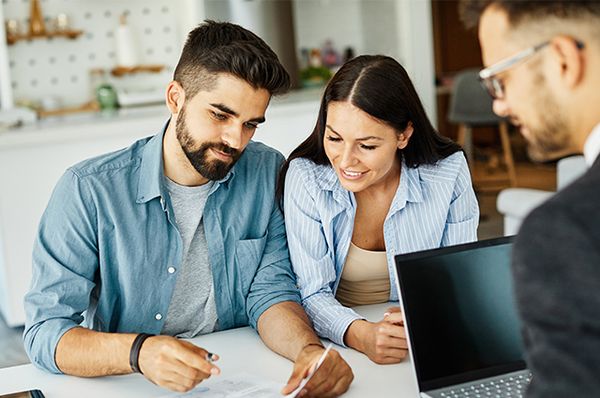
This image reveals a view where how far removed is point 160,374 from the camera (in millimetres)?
1582

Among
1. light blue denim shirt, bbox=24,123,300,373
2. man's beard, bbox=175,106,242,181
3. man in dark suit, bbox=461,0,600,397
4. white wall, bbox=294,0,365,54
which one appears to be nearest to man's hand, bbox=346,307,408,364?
light blue denim shirt, bbox=24,123,300,373

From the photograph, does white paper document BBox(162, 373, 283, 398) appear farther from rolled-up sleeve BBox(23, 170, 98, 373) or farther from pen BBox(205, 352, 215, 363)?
rolled-up sleeve BBox(23, 170, 98, 373)

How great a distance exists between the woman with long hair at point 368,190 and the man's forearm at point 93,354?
1.55 feet

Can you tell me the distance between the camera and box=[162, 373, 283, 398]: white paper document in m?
1.57

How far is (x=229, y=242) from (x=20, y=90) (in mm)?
4462

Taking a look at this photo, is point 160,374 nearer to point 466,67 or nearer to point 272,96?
point 272,96

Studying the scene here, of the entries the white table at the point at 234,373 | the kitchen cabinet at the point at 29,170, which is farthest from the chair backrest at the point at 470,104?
the white table at the point at 234,373

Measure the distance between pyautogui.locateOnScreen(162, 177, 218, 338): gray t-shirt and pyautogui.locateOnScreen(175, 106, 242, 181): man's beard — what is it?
0.28 ft

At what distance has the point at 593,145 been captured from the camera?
994 millimetres

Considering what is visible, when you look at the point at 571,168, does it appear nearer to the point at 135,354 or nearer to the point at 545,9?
the point at 135,354

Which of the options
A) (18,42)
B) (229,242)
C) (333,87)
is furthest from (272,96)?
(18,42)

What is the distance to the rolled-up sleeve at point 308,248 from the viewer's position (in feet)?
6.59

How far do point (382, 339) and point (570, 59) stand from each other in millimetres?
873

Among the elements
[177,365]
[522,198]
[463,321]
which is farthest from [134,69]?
[463,321]
